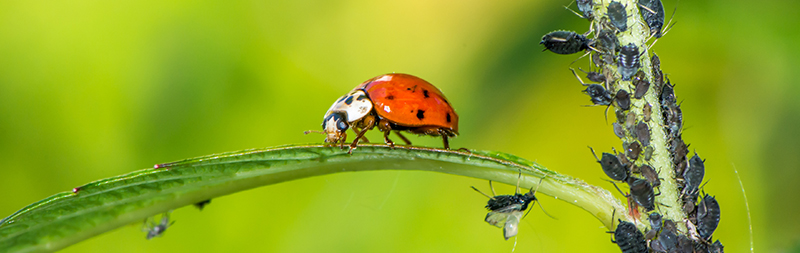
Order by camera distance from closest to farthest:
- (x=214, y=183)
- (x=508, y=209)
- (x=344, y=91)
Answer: (x=214, y=183)
(x=508, y=209)
(x=344, y=91)

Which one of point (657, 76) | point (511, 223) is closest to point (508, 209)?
point (511, 223)

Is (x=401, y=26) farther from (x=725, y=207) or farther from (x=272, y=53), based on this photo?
(x=725, y=207)

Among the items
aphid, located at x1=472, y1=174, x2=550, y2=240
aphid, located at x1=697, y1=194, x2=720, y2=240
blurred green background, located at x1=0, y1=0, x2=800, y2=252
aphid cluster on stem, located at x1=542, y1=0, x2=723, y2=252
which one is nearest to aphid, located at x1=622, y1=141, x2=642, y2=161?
aphid cluster on stem, located at x1=542, y1=0, x2=723, y2=252

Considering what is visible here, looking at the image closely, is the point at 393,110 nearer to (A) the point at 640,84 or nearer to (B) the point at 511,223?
(B) the point at 511,223

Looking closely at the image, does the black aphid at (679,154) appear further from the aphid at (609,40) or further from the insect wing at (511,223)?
the insect wing at (511,223)

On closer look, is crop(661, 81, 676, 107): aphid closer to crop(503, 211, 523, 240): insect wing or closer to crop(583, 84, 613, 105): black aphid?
crop(583, 84, 613, 105): black aphid

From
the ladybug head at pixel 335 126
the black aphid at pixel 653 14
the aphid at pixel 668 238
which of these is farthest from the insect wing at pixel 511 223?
the ladybug head at pixel 335 126

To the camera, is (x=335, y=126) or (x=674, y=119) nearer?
(x=674, y=119)
